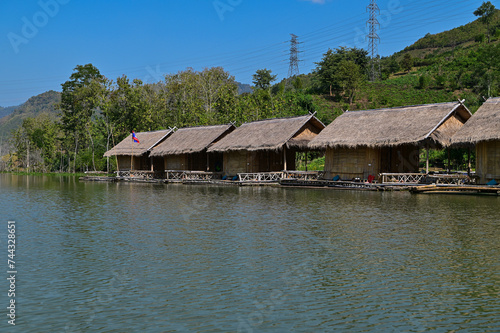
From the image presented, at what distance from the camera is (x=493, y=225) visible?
14797 millimetres

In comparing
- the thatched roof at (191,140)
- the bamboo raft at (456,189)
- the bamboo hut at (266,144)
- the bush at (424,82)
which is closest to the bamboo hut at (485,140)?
the bamboo raft at (456,189)

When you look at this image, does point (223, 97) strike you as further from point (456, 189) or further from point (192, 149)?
point (456, 189)

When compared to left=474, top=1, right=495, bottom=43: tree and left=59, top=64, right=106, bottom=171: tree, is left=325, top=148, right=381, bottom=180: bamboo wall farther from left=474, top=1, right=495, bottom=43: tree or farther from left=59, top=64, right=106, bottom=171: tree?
left=474, top=1, right=495, bottom=43: tree

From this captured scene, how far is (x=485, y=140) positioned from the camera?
24203mm

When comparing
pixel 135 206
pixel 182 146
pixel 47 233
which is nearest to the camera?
pixel 47 233

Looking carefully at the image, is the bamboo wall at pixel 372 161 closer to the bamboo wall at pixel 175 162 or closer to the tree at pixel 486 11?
the bamboo wall at pixel 175 162

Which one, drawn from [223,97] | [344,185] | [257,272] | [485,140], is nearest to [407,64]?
[223,97]

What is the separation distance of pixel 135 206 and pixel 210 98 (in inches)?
1611

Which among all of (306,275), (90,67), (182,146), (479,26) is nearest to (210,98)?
(90,67)

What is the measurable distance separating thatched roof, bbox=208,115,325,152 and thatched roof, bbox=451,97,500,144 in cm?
1118

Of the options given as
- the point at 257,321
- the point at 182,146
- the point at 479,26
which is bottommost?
the point at 257,321

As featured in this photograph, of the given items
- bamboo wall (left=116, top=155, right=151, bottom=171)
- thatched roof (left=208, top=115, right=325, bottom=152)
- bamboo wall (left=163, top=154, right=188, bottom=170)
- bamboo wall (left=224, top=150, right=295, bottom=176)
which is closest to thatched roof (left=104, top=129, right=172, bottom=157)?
bamboo wall (left=116, top=155, right=151, bottom=171)

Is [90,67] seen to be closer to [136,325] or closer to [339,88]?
[339,88]

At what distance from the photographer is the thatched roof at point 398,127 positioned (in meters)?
27.3
